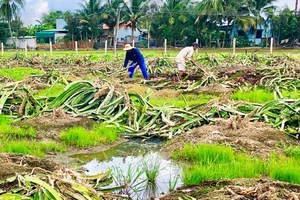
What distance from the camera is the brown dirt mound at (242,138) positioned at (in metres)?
5.02

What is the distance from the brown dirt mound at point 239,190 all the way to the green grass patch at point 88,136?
223 cm

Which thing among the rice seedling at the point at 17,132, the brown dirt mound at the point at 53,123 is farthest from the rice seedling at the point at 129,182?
the rice seedling at the point at 17,132

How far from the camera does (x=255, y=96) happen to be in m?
8.93

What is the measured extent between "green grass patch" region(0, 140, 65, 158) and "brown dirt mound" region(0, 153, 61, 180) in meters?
0.99

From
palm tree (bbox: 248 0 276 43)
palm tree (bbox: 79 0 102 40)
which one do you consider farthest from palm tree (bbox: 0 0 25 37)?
palm tree (bbox: 248 0 276 43)

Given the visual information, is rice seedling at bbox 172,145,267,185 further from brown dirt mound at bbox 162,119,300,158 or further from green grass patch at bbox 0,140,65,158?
green grass patch at bbox 0,140,65,158

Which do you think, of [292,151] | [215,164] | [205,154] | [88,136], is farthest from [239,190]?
[88,136]

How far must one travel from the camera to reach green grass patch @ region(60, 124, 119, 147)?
221 inches

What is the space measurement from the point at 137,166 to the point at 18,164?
1260 mm

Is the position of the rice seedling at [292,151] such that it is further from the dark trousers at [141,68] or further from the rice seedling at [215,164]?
the dark trousers at [141,68]

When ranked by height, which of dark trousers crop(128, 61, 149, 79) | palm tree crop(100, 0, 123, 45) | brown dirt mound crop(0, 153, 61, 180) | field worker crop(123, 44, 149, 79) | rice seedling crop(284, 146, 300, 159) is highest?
palm tree crop(100, 0, 123, 45)

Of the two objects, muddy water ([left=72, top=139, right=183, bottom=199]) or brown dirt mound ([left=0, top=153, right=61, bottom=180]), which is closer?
brown dirt mound ([left=0, top=153, right=61, bottom=180])

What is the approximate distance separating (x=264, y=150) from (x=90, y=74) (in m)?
10.1

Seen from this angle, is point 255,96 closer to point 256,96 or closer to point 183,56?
point 256,96
